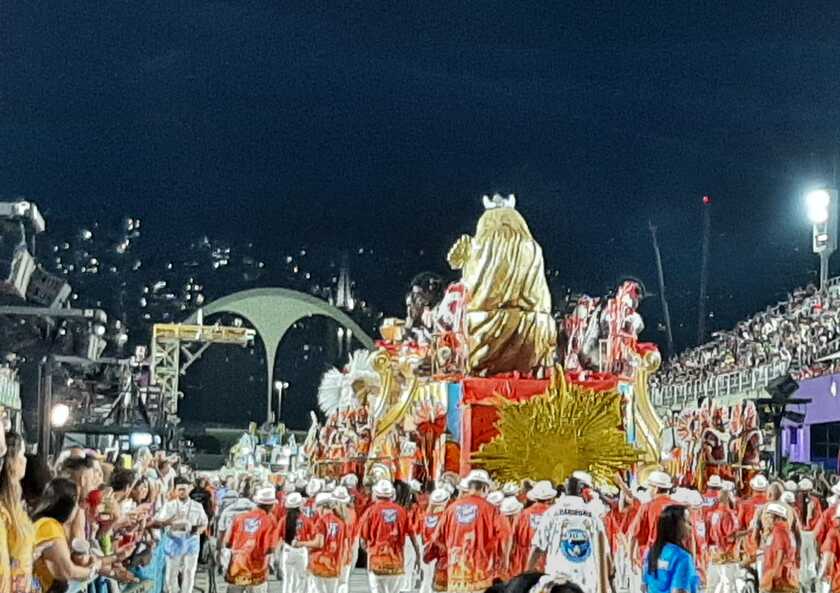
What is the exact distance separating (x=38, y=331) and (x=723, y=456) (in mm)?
13242

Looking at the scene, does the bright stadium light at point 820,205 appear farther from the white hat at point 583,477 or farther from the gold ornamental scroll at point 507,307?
the white hat at point 583,477

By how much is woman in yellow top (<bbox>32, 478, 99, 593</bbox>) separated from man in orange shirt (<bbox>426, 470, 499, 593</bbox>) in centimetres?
506

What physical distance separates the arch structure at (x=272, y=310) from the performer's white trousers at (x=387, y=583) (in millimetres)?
47565

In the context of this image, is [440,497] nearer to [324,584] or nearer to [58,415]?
[324,584]

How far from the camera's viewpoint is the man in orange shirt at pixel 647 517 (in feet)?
39.2

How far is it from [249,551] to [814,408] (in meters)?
19.2

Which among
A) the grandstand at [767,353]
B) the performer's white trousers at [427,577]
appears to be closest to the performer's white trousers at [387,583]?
the performer's white trousers at [427,577]

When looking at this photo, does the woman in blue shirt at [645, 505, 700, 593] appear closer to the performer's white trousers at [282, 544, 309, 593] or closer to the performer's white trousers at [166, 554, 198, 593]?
the performer's white trousers at [282, 544, 309, 593]

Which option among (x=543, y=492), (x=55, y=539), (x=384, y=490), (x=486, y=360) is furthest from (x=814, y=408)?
(x=55, y=539)

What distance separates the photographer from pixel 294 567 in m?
13.2

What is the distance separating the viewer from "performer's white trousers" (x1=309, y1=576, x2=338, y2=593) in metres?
12.6

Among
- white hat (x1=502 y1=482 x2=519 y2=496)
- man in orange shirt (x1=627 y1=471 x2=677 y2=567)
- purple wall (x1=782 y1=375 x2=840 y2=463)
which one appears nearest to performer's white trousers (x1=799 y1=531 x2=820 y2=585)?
man in orange shirt (x1=627 y1=471 x2=677 y2=567)

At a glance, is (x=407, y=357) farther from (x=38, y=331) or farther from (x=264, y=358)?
(x=264, y=358)

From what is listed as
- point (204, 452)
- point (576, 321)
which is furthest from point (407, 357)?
point (204, 452)
